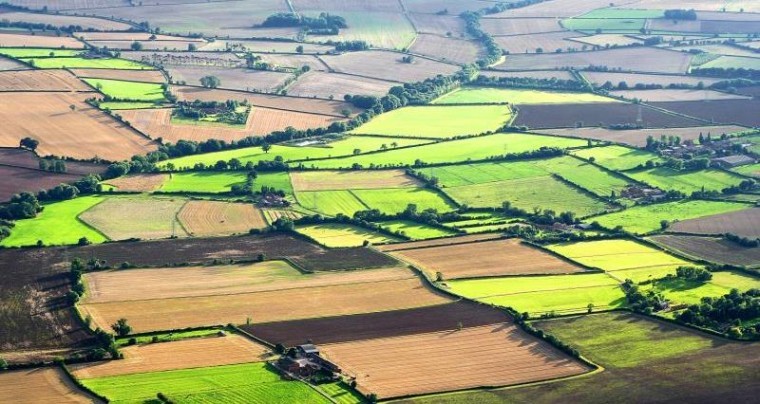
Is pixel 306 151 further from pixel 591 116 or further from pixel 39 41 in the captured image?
pixel 39 41

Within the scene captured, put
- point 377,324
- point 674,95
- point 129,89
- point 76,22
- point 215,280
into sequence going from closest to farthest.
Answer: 1. point 377,324
2. point 215,280
3. point 129,89
4. point 674,95
5. point 76,22

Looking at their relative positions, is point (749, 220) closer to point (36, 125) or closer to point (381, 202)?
point (381, 202)

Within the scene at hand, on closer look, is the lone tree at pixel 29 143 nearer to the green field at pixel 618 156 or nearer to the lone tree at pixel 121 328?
the lone tree at pixel 121 328

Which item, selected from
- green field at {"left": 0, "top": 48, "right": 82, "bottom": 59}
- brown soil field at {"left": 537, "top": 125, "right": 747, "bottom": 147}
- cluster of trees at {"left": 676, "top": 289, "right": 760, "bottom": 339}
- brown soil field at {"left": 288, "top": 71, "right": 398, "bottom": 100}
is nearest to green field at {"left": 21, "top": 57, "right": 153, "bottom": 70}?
green field at {"left": 0, "top": 48, "right": 82, "bottom": 59}

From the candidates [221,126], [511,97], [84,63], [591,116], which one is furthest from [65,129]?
[591,116]

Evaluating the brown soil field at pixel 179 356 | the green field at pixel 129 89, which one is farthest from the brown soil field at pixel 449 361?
the green field at pixel 129 89
